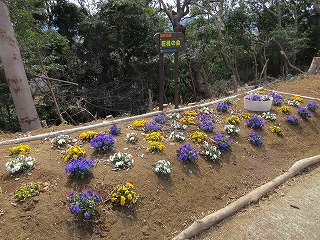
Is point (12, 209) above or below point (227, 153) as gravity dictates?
above

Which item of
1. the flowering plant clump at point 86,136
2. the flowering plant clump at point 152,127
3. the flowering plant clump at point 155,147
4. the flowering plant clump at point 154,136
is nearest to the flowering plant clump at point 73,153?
the flowering plant clump at point 86,136

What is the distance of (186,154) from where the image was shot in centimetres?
Answer: 332

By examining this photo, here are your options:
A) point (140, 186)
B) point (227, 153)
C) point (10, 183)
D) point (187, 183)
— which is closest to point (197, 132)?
point (227, 153)

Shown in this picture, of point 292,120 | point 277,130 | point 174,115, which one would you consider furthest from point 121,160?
point 292,120

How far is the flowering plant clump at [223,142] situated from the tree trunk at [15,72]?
3471mm

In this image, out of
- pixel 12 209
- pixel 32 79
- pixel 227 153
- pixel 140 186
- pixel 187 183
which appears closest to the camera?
pixel 12 209

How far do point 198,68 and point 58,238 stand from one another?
8.22 metres

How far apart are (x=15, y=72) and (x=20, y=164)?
2.59m

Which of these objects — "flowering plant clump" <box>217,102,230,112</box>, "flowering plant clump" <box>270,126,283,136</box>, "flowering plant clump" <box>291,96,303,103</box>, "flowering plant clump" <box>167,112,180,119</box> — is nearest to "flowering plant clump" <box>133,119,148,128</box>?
"flowering plant clump" <box>167,112,180,119</box>

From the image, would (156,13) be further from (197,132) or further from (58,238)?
(58,238)

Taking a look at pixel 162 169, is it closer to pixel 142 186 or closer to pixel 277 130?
pixel 142 186

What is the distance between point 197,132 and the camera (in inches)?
155

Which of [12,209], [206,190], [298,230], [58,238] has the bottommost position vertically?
[298,230]

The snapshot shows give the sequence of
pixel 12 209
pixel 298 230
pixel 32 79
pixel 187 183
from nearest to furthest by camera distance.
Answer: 1. pixel 12 209
2. pixel 298 230
3. pixel 187 183
4. pixel 32 79
